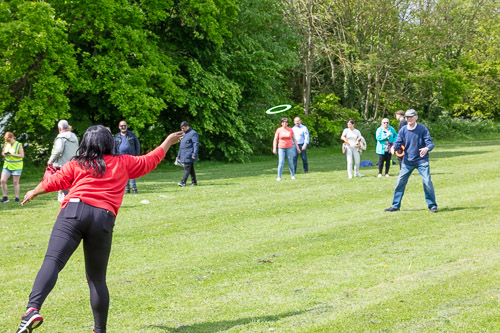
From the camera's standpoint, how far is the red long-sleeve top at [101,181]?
5727mm

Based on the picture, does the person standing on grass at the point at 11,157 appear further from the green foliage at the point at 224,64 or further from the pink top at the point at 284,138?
the pink top at the point at 284,138

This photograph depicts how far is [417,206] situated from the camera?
48.1 feet

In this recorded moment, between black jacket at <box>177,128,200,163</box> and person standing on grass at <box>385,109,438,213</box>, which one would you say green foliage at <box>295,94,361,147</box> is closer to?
black jacket at <box>177,128,200,163</box>

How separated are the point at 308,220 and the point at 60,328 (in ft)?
24.6

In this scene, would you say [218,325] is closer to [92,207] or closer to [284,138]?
[92,207]

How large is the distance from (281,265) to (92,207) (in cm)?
407

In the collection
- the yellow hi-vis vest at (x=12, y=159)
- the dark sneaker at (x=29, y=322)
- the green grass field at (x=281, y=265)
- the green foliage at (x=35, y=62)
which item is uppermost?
the green foliage at (x=35, y=62)

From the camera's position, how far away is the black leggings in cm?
539

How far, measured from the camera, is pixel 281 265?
361 inches

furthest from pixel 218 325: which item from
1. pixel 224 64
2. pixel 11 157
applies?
pixel 224 64

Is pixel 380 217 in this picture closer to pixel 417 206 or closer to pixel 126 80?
pixel 417 206

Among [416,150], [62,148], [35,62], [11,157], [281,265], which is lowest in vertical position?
[281,265]

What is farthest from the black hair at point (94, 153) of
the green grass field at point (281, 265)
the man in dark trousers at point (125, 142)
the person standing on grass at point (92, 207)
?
the man in dark trousers at point (125, 142)

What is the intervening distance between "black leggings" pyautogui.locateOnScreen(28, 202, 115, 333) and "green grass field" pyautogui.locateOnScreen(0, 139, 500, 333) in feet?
2.51
